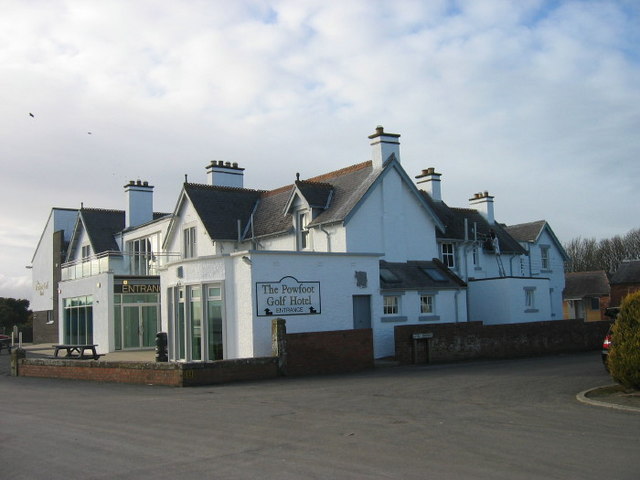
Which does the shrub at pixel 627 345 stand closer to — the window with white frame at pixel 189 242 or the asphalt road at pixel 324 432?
the asphalt road at pixel 324 432

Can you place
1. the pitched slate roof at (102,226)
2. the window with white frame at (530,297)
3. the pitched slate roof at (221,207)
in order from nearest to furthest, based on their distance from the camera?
the pitched slate roof at (221,207)
the window with white frame at (530,297)
the pitched slate roof at (102,226)

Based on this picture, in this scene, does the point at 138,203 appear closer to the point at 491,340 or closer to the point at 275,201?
the point at 275,201

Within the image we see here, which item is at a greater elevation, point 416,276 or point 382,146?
point 382,146

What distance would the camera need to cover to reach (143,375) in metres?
19.8

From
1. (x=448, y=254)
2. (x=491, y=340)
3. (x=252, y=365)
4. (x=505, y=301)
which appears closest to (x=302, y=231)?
(x=448, y=254)

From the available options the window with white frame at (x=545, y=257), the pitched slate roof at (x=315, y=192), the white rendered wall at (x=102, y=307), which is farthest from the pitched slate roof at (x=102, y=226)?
the window with white frame at (x=545, y=257)

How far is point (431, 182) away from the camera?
122 feet

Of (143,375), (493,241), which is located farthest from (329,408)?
(493,241)

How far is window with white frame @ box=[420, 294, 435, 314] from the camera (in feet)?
94.4

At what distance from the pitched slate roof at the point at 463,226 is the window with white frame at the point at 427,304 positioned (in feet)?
13.5

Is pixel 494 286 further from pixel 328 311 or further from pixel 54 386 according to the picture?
pixel 54 386

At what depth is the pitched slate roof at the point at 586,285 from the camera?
6066 centimetres

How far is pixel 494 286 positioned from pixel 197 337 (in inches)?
571

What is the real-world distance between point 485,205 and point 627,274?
24.3m
